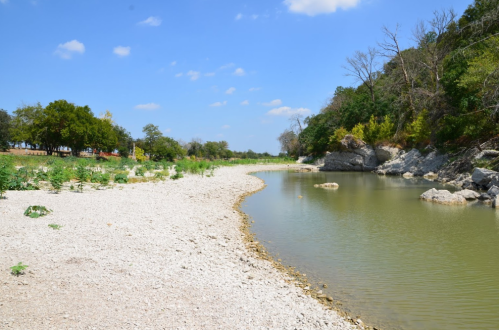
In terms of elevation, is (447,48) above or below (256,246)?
above

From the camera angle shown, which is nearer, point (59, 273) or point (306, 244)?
point (59, 273)

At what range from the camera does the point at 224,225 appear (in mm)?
10562

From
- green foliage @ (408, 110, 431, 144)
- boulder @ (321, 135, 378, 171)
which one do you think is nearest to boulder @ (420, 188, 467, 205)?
green foliage @ (408, 110, 431, 144)

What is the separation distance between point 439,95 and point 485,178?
14441 millimetres

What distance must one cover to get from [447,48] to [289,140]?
160 feet

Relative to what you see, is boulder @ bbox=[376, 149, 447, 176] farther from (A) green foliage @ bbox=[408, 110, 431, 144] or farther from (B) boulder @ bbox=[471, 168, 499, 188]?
(B) boulder @ bbox=[471, 168, 499, 188]

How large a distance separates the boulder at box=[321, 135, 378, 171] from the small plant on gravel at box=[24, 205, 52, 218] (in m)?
37.3

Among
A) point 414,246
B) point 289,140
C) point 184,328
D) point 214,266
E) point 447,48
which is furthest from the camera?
point 289,140

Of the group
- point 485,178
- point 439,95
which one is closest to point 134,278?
point 485,178

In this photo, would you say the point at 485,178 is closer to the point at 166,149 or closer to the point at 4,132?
the point at 166,149

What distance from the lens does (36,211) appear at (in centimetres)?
833

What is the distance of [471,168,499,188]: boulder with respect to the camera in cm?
1636

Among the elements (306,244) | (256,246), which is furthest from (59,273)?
(306,244)

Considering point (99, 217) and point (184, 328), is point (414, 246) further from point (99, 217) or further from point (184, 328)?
point (99, 217)
